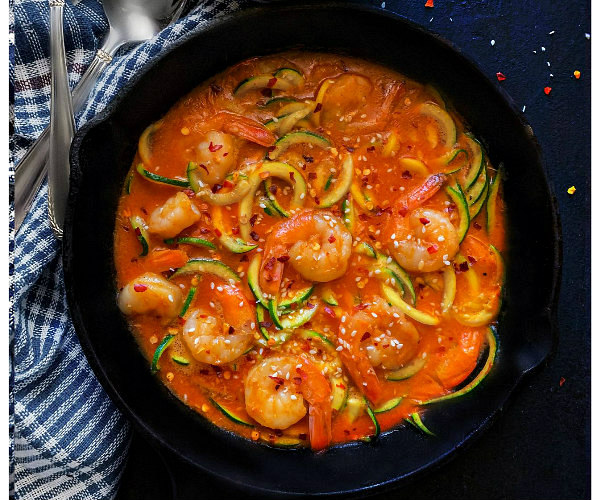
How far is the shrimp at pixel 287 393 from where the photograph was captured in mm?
3049

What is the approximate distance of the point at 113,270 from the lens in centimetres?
316

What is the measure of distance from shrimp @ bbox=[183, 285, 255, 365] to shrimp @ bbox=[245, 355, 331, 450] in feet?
0.50

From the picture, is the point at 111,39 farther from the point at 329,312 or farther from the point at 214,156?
the point at 329,312

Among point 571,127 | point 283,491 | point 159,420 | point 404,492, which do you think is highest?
point 571,127

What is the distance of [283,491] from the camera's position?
3.03m

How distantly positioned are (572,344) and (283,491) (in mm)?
1657

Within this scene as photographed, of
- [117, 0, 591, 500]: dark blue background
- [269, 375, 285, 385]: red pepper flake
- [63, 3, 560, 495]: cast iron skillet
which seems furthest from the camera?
[117, 0, 591, 500]: dark blue background

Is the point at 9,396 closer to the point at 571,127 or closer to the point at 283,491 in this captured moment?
the point at 283,491

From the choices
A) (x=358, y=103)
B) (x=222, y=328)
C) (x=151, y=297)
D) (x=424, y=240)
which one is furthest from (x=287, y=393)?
(x=358, y=103)

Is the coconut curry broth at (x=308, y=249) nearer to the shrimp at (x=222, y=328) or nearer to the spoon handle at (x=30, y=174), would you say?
the shrimp at (x=222, y=328)

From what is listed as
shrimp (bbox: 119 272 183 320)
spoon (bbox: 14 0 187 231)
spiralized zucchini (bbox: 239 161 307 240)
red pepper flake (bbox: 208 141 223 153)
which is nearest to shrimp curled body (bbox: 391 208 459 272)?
spiralized zucchini (bbox: 239 161 307 240)

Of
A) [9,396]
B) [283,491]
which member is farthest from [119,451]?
[283,491]

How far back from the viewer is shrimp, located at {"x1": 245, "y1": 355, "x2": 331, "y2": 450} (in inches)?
120

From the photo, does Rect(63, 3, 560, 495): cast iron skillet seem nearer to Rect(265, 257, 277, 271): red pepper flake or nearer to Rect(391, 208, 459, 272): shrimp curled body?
Rect(391, 208, 459, 272): shrimp curled body
